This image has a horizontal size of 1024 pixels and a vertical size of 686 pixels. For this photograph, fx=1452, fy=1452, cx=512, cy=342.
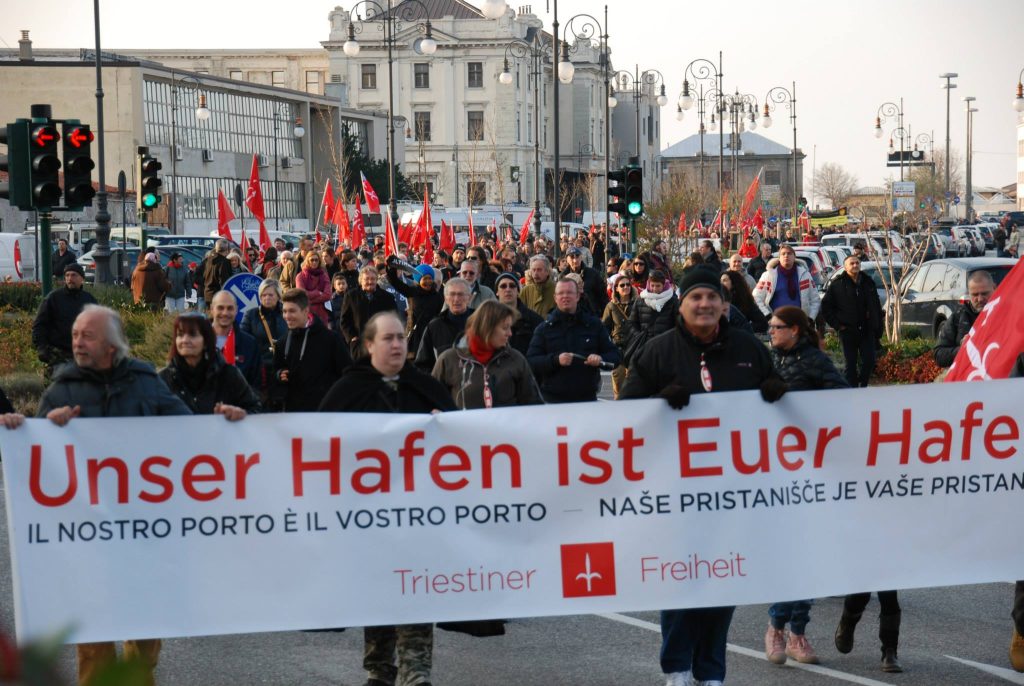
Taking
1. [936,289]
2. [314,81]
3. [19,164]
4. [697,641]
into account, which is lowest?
[697,641]

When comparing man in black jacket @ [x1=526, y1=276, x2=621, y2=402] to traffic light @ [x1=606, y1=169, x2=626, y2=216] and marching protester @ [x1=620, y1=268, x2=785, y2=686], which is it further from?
traffic light @ [x1=606, y1=169, x2=626, y2=216]

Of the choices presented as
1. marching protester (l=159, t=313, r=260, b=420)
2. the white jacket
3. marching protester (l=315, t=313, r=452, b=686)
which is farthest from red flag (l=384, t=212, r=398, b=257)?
marching protester (l=315, t=313, r=452, b=686)

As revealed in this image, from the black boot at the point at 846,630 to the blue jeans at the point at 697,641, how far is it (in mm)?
997

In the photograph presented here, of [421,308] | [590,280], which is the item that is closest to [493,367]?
[421,308]

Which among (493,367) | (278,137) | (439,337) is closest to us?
(493,367)

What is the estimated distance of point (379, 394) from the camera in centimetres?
593

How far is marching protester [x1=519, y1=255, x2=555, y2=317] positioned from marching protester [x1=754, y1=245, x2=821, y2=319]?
3274mm

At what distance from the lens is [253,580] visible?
5566mm

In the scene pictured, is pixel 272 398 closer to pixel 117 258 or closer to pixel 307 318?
pixel 307 318

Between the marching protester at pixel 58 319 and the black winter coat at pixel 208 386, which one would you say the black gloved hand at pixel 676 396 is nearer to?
the black winter coat at pixel 208 386

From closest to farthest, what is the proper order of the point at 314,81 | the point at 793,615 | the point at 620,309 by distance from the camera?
the point at 793,615, the point at 620,309, the point at 314,81

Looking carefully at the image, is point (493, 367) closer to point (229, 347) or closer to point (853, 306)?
point (229, 347)

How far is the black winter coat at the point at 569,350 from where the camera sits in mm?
9742

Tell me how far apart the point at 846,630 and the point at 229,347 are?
4.23 m
